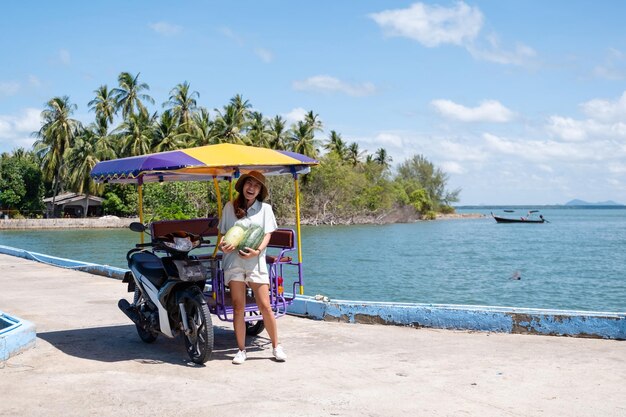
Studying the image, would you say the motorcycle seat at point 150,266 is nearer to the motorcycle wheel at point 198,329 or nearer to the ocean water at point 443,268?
the motorcycle wheel at point 198,329

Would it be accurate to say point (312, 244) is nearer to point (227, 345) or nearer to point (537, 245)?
point (537, 245)

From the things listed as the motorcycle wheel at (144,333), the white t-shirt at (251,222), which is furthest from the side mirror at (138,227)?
the white t-shirt at (251,222)

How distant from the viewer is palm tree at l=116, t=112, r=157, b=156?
2254 inches

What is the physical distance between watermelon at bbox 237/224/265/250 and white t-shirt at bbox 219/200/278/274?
66mm

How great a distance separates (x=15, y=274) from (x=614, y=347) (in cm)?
1172

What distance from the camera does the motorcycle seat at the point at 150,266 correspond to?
6777mm

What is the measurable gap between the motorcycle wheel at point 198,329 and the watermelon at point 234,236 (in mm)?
600

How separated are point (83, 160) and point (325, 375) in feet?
193

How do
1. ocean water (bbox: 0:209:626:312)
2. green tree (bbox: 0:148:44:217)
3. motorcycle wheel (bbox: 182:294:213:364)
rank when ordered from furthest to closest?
1. green tree (bbox: 0:148:44:217)
2. ocean water (bbox: 0:209:626:312)
3. motorcycle wheel (bbox: 182:294:213:364)

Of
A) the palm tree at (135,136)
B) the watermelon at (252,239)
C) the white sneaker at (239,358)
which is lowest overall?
the white sneaker at (239,358)

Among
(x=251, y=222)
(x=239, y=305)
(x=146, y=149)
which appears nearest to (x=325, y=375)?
(x=239, y=305)

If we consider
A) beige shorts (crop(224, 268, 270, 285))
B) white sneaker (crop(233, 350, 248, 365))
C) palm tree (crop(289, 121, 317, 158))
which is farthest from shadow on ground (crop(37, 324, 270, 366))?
palm tree (crop(289, 121, 317, 158))

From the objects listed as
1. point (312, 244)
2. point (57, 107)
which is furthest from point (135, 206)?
point (312, 244)

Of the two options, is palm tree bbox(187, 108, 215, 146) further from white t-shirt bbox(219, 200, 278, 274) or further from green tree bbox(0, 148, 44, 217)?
white t-shirt bbox(219, 200, 278, 274)
